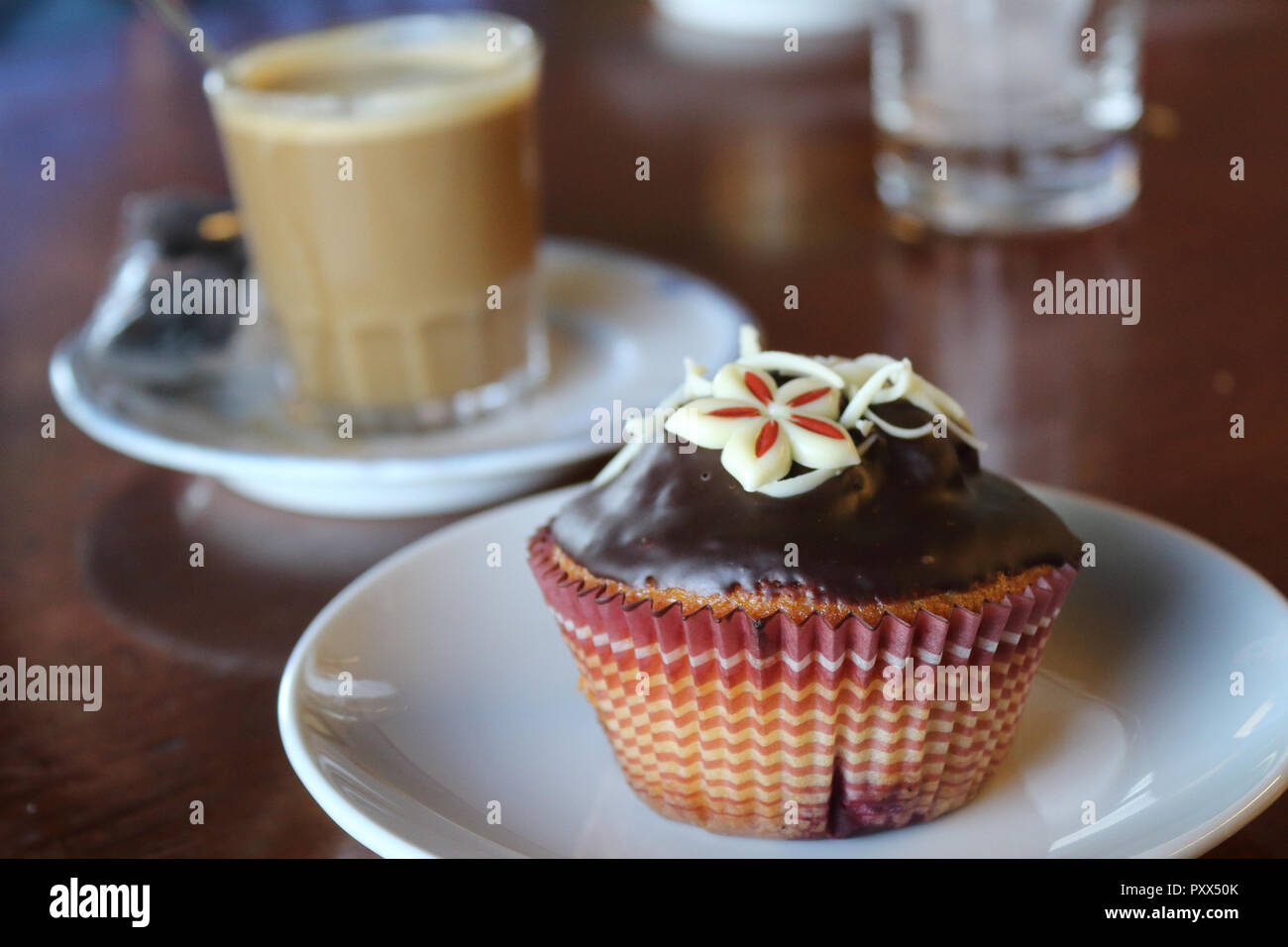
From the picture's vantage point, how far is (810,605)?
2.04 ft

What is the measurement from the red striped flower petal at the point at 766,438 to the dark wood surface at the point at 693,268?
27cm

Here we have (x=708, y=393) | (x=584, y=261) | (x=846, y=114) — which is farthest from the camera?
(x=846, y=114)

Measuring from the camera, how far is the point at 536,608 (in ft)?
2.61

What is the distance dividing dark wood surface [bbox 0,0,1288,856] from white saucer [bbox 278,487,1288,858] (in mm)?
60

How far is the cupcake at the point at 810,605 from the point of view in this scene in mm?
627

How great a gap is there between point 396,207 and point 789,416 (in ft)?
1.84

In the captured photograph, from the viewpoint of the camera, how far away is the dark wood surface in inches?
30.2

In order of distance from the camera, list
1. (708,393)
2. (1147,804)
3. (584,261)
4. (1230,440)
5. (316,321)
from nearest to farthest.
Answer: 1. (1147,804)
2. (708,393)
3. (1230,440)
4. (316,321)
5. (584,261)

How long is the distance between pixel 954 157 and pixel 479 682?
3.16ft

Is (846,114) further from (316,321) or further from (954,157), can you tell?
(316,321)

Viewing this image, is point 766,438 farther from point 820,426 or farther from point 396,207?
point 396,207

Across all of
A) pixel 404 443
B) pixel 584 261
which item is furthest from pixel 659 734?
pixel 584 261

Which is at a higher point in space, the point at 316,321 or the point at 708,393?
the point at 708,393

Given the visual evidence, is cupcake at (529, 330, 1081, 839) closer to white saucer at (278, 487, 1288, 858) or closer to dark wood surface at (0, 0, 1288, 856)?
white saucer at (278, 487, 1288, 858)
